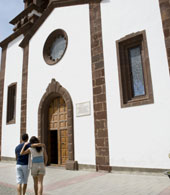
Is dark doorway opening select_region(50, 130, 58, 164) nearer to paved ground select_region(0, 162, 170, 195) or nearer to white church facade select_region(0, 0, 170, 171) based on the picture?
white church facade select_region(0, 0, 170, 171)

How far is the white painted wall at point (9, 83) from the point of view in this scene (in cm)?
1129

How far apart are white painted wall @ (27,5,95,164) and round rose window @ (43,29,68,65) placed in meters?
0.25

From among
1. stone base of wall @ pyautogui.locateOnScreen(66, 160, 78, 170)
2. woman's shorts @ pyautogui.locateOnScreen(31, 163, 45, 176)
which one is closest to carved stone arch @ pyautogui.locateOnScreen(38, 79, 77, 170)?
stone base of wall @ pyautogui.locateOnScreen(66, 160, 78, 170)

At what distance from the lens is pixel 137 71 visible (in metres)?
7.28

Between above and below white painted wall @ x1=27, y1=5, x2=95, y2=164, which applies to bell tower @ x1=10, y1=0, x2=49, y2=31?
above

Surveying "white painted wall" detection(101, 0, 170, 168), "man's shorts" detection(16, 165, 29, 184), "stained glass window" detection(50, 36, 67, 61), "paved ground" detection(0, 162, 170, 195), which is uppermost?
"stained glass window" detection(50, 36, 67, 61)

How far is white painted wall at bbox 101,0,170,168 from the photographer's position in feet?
19.6

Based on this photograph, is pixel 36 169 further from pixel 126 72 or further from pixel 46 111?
pixel 46 111

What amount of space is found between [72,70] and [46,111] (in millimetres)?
2733

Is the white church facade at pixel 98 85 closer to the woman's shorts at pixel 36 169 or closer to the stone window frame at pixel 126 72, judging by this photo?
the stone window frame at pixel 126 72

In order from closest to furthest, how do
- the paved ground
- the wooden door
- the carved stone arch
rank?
the paved ground < the carved stone arch < the wooden door

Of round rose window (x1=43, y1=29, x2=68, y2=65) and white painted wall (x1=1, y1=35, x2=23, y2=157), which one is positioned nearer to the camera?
round rose window (x1=43, y1=29, x2=68, y2=65)

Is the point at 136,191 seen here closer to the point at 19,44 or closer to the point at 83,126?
the point at 83,126

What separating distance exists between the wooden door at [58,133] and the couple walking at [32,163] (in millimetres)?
4884
